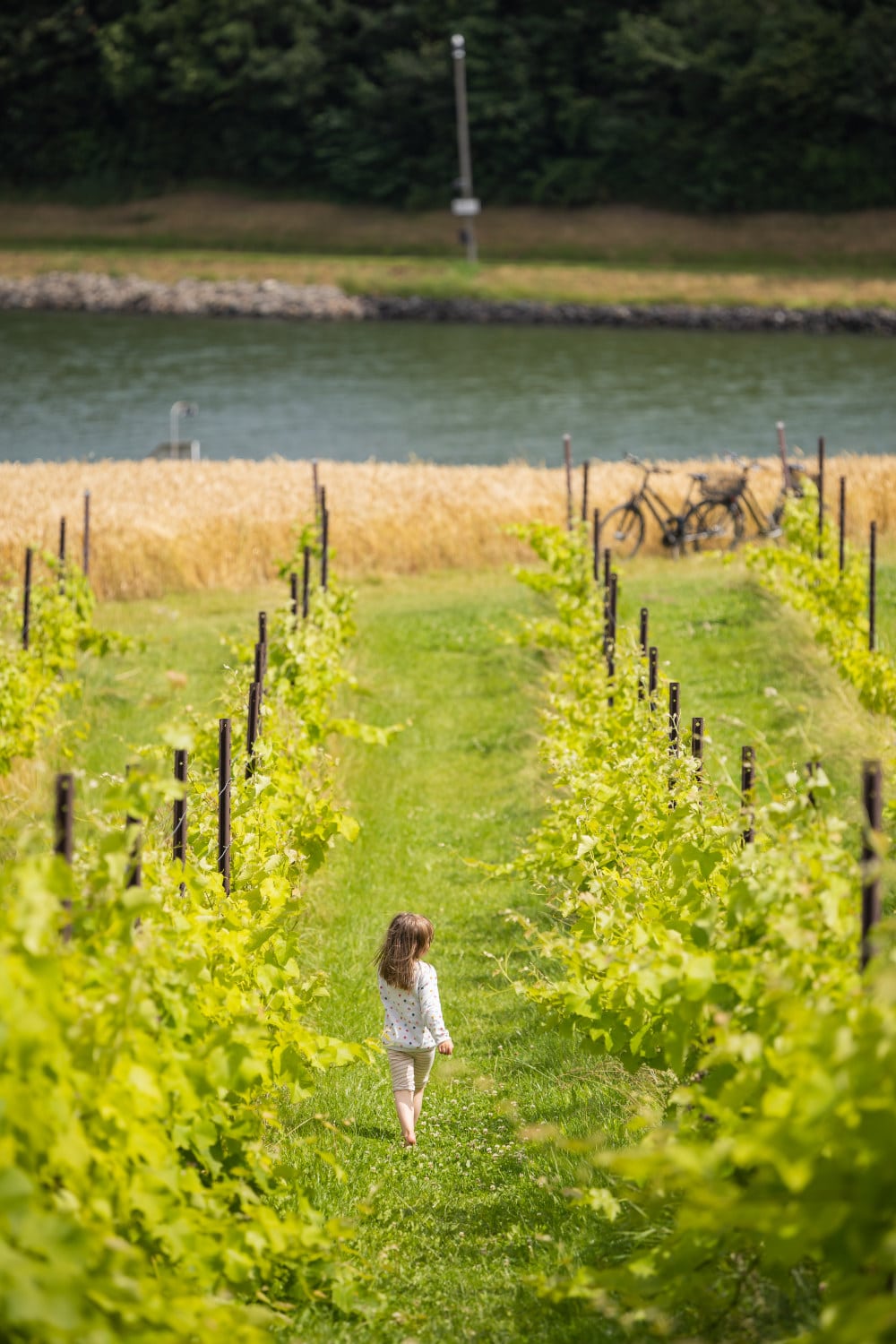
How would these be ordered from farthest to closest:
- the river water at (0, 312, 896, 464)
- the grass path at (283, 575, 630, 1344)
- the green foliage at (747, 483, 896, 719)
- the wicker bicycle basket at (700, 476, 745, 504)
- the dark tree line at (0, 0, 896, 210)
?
the dark tree line at (0, 0, 896, 210)
the river water at (0, 312, 896, 464)
the wicker bicycle basket at (700, 476, 745, 504)
the green foliage at (747, 483, 896, 719)
the grass path at (283, 575, 630, 1344)

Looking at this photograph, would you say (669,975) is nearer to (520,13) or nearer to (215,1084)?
(215,1084)

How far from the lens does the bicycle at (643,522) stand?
20.9 metres

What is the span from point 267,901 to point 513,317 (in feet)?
170

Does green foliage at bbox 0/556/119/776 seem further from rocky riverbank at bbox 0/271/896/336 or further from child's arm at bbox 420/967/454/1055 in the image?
rocky riverbank at bbox 0/271/896/336

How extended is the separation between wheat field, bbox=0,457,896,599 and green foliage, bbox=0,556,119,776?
10.9 feet

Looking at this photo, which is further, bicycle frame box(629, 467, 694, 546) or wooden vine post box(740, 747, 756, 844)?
bicycle frame box(629, 467, 694, 546)

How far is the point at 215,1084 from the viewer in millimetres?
4430

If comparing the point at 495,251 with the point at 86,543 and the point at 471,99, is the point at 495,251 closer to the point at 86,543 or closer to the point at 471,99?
the point at 471,99

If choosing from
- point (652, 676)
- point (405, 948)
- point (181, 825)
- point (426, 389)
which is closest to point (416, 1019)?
point (405, 948)

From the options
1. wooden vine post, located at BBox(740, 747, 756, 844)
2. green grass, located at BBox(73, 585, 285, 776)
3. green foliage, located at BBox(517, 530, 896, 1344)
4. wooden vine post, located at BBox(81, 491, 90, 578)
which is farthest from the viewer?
wooden vine post, located at BBox(81, 491, 90, 578)

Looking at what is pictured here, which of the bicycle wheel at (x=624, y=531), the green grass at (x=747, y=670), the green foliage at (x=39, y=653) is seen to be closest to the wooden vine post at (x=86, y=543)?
the green foliage at (x=39, y=653)

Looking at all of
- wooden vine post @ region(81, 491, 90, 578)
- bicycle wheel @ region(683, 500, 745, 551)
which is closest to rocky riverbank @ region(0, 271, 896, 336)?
bicycle wheel @ region(683, 500, 745, 551)

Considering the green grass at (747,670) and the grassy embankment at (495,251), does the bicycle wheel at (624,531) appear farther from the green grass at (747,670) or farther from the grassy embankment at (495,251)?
the grassy embankment at (495,251)

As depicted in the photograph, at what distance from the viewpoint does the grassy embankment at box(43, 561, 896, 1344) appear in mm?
5801
